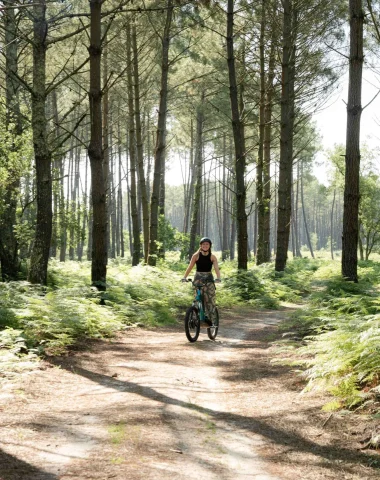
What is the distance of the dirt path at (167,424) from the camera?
12.1ft

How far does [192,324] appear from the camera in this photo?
9.38m

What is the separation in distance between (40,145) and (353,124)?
695 centimetres

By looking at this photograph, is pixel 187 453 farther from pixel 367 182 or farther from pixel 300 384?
pixel 367 182

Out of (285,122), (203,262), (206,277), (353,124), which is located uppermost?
(285,122)

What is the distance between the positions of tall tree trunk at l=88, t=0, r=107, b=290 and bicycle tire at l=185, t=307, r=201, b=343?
122 inches

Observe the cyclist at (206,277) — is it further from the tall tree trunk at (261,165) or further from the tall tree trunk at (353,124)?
the tall tree trunk at (261,165)

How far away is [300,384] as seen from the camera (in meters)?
6.14

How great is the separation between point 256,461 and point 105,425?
56.0 inches

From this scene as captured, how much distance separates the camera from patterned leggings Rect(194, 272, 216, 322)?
9.65m

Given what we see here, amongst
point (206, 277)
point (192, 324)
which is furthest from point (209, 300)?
point (192, 324)

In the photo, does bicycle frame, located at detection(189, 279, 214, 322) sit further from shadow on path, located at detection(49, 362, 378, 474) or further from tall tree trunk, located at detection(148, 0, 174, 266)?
tall tree trunk, located at detection(148, 0, 174, 266)

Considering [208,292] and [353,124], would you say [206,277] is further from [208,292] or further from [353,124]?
[353,124]

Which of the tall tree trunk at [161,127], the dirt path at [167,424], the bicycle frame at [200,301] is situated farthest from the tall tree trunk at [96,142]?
the tall tree trunk at [161,127]

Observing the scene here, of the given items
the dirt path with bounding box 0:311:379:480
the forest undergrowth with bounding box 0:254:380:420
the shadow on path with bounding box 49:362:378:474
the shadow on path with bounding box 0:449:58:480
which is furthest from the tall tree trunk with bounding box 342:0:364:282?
the shadow on path with bounding box 0:449:58:480
